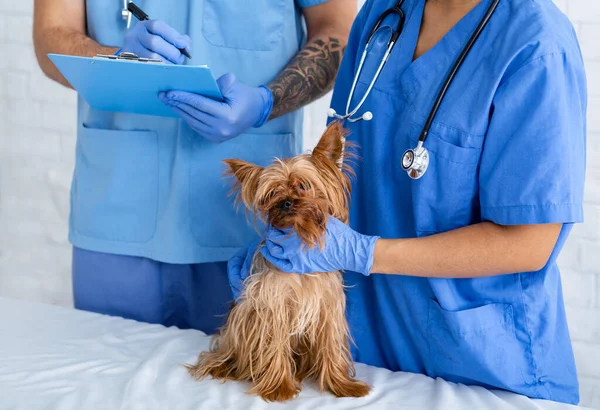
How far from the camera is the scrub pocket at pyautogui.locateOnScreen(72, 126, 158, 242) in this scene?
5.60 ft

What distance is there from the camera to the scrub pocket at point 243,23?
5.53 ft

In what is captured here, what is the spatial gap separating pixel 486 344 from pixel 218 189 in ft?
2.47

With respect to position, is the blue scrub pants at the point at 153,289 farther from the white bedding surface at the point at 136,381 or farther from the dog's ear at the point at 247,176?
the dog's ear at the point at 247,176

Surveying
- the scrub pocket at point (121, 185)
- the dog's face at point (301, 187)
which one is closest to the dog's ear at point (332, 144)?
the dog's face at point (301, 187)

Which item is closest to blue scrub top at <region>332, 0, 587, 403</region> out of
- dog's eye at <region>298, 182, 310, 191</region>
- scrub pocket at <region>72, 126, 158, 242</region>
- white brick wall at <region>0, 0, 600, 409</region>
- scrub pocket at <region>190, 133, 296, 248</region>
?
dog's eye at <region>298, 182, 310, 191</region>

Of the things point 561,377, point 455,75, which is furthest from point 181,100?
point 561,377

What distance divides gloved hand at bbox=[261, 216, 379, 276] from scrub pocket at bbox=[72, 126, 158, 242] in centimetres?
54

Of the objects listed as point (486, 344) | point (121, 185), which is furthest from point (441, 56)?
point (121, 185)

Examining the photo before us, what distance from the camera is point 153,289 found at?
70.0 inches

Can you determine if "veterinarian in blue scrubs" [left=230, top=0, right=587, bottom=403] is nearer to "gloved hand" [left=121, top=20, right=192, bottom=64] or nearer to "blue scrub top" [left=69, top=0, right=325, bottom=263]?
"blue scrub top" [left=69, top=0, right=325, bottom=263]

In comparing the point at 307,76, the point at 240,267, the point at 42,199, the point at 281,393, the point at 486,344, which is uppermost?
the point at 307,76

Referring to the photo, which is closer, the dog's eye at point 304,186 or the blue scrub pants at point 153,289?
the dog's eye at point 304,186

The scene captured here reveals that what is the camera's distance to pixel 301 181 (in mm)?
1251

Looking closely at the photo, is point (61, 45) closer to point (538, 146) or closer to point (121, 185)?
point (121, 185)
